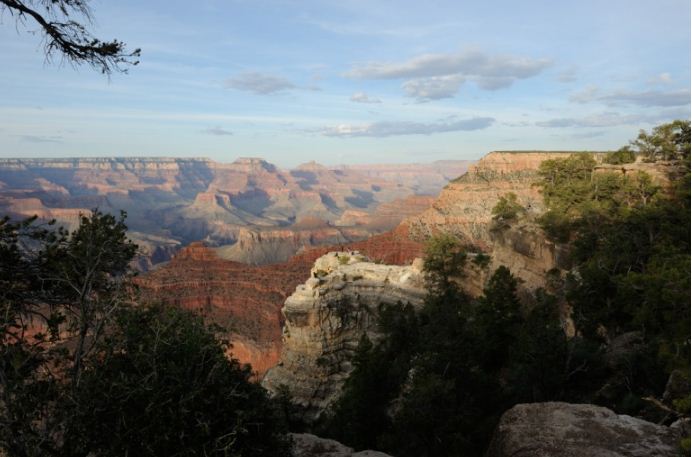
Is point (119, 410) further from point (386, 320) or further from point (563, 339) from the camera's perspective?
point (386, 320)

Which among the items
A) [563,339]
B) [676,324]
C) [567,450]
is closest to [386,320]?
[563,339]

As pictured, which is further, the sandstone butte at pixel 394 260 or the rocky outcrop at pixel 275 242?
the rocky outcrop at pixel 275 242

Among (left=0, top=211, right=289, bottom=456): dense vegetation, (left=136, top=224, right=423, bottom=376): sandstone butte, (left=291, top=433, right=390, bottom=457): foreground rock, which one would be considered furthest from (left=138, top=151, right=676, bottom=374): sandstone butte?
(left=0, top=211, right=289, bottom=456): dense vegetation

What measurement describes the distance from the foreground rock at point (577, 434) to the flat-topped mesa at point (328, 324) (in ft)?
73.1

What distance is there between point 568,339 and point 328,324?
61.3ft

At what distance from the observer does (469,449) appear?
17.3 metres

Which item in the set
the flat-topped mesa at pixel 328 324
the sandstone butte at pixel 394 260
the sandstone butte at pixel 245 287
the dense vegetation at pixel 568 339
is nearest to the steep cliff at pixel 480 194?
the sandstone butte at pixel 394 260

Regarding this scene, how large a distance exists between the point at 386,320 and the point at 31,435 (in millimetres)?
27495

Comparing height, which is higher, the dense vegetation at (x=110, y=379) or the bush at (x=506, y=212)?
the bush at (x=506, y=212)

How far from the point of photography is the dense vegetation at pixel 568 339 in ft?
57.6

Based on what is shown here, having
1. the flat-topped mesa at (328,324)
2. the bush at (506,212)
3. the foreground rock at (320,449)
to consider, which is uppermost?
the bush at (506,212)

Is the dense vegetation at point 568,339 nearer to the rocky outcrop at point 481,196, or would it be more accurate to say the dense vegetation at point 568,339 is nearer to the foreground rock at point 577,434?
the foreground rock at point 577,434

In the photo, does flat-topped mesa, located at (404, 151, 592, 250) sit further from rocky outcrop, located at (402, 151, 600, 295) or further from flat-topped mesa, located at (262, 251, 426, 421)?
flat-topped mesa, located at (262, 251, 426, 421)

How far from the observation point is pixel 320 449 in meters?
14.9
